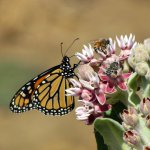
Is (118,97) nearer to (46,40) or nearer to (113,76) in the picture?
(113,76)

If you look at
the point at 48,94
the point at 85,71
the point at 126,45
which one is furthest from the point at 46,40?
the point at 85,71

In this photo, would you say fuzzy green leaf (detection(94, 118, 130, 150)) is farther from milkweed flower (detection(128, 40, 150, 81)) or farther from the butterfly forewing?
the butterfly forewing

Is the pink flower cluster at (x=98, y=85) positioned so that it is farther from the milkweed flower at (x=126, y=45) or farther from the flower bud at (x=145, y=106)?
the flower bud at (x=145, y=106)

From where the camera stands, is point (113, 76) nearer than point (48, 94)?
Yes

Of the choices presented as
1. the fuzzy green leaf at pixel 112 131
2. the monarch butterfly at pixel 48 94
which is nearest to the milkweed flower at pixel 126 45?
the fuzzy green leaf at pixel 112 131

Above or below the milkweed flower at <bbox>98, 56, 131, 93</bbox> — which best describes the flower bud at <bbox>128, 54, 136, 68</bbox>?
above

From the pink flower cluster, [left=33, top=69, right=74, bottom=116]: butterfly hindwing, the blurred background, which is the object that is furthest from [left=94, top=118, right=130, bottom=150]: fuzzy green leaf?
the blurred background
